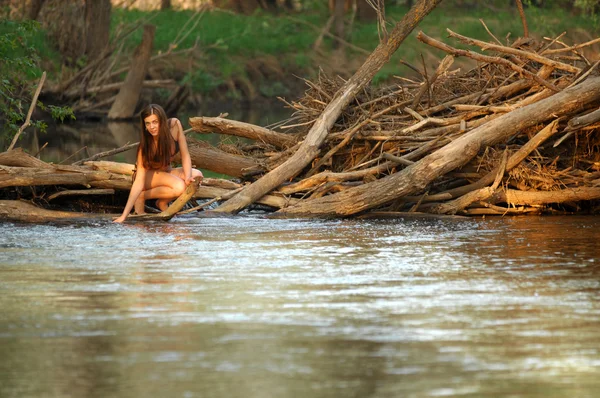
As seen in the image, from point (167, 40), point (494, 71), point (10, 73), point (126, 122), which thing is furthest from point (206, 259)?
point (167, 40)

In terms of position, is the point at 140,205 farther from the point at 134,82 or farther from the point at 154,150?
the point at 134,82

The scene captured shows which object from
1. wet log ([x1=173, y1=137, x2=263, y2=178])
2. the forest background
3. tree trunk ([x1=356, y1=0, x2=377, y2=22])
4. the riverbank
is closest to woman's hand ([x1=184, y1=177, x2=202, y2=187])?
wet log ([x1=173, y1=137, x2=263, y2=178])

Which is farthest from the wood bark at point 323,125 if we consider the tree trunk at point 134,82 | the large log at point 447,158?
the tree trunk at point 134,82

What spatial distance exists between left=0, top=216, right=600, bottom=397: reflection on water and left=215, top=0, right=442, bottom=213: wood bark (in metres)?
1.19

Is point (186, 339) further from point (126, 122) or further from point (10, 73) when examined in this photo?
point (126, 122)

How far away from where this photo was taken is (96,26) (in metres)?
27.5

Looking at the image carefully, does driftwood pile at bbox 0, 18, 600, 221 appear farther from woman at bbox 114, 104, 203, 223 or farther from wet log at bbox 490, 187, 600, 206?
woman at bbox 114, 104, 203, 223

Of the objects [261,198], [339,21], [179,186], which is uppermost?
[339,21]

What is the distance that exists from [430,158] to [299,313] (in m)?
4.38

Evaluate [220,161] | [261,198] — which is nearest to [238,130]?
[220,161]

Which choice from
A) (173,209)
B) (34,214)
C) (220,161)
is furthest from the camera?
(220,161)

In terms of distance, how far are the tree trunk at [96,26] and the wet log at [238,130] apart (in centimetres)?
1616

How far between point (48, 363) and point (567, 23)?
31.0m

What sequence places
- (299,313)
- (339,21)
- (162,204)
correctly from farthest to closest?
(339,21)
(162,204)
(299,313)
